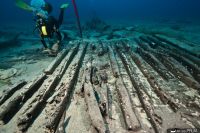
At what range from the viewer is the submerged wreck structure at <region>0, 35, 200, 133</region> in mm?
3457

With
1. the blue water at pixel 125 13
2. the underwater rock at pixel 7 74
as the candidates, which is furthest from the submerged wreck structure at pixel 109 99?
Result: the blue water at pixel 125 13

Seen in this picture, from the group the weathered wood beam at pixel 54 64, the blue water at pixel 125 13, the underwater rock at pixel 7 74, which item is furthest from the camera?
the blue water at pixel 125 13

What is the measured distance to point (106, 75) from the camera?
5473 mm

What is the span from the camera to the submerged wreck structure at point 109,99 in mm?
3457

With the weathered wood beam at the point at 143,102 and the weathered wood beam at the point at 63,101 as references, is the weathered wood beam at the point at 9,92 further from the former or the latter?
the weathered wood beam at the point at 143,102

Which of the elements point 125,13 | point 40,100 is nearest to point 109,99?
point 40,100

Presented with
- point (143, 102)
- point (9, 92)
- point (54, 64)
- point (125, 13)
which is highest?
point (125, 13)

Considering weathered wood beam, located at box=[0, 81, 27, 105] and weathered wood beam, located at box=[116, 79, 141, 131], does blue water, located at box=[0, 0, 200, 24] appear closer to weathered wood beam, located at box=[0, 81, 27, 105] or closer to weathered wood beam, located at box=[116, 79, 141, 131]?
weathered wood beam, located at box=[0, 81, 27, 105]

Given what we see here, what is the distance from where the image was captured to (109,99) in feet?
13.9

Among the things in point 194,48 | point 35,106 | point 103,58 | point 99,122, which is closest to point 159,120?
point 99,122

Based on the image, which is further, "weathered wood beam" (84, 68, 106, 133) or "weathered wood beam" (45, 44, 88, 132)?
"weathered wood beam" (45, 44, 88, 132)

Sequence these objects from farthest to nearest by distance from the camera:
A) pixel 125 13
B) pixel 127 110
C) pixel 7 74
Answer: pixel 125 13 < pixel 7 74 < pixel 127 110

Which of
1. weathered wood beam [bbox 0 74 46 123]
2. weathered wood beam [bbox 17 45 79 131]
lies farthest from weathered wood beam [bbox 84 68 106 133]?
weathered wood beam [bbox 0 74 46 123]

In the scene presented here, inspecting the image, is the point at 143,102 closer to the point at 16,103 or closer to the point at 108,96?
the point at 108,96
